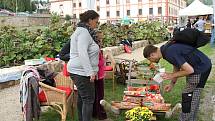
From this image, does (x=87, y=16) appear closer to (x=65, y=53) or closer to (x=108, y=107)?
(x=65, y=53)

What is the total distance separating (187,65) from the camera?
12.8 ft

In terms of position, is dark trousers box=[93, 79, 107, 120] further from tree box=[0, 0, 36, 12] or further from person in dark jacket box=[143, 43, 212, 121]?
tree box=[0, 0, 36, 12]

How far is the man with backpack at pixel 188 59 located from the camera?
3965mm

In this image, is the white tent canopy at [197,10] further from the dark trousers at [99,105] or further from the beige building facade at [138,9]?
the beige building facade at [138,9]

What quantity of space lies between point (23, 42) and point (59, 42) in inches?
39.2

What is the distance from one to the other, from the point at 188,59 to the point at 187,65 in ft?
→ 0.46

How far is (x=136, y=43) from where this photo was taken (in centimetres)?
1819

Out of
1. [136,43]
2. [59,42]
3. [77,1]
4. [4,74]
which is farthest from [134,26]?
[77,1]

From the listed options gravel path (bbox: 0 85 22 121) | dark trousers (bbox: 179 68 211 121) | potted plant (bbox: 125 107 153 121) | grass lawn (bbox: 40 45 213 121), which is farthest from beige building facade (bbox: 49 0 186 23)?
potted plant (bbox: 125 107 153 121)

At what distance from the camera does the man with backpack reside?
13.0 feet

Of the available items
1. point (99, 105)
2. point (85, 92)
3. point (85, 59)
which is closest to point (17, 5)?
point (99, 105)

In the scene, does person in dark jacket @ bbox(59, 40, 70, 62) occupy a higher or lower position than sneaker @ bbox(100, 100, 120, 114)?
higher

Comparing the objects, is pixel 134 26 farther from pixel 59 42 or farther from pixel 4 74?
pixel 4 74

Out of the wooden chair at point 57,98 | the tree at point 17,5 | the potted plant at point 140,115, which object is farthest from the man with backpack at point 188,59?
the tree at point 17,5
